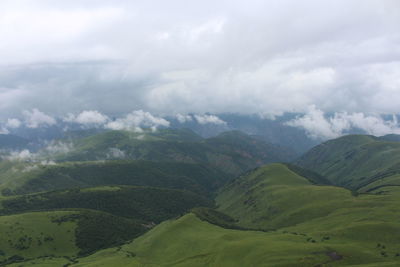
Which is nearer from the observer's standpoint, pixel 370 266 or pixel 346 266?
pixel 370 266

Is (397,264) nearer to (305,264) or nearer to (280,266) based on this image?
(305,264)

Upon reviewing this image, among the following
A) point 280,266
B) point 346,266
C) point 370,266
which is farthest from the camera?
point 280,266

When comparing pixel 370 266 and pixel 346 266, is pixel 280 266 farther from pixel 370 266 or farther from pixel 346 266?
pixel 370 266

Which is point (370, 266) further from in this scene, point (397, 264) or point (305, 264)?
point (305, 264)

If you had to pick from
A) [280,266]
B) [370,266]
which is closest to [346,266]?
[370,266]

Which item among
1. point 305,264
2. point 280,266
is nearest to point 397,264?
point 305,264

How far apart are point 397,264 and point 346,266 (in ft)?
76.6

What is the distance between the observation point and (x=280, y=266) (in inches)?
7869

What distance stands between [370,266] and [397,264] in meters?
12.7

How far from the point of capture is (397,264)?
571 feet

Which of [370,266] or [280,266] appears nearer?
[370,266]

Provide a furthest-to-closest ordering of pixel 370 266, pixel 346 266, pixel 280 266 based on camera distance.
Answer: pixel 280 266 → pixel 346 266 → pixel 370 266

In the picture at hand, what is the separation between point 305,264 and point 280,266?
43.4 ft

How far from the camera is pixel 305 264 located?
195 meters
